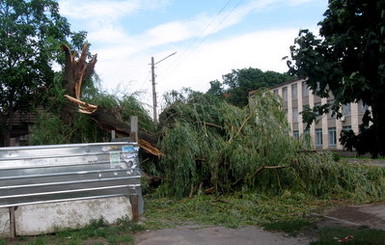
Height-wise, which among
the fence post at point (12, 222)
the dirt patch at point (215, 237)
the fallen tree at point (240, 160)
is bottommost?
the dirt patch at point (215, 237)

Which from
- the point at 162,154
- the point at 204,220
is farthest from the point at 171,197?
the point at 204,220

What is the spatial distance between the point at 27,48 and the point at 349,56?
52.0 ft

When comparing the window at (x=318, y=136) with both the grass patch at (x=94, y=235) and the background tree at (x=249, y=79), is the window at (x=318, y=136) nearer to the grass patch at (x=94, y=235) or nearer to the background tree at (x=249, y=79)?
the background tree at (x=249, y=79)

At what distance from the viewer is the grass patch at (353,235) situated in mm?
6133

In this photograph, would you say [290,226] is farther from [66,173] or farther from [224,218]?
[66,173]

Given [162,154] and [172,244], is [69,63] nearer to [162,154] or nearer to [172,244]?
[162,154]

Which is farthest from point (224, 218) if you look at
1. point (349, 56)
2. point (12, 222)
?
point (349, 56)

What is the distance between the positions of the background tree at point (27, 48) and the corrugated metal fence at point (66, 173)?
1063 centimetres

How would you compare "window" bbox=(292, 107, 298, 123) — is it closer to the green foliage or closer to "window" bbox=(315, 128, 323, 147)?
"window" bbox=(315, 128, 323, 147)

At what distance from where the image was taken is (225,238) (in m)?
6.97

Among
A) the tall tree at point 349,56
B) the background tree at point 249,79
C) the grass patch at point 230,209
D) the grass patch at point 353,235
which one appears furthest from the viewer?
the background tree at point 249,79

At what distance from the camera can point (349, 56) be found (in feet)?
14.7

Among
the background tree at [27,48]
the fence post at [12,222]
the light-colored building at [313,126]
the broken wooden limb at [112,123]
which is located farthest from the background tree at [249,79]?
the fence post at [12,222]

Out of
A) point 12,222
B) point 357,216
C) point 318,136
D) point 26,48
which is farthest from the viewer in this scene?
point 318,136
